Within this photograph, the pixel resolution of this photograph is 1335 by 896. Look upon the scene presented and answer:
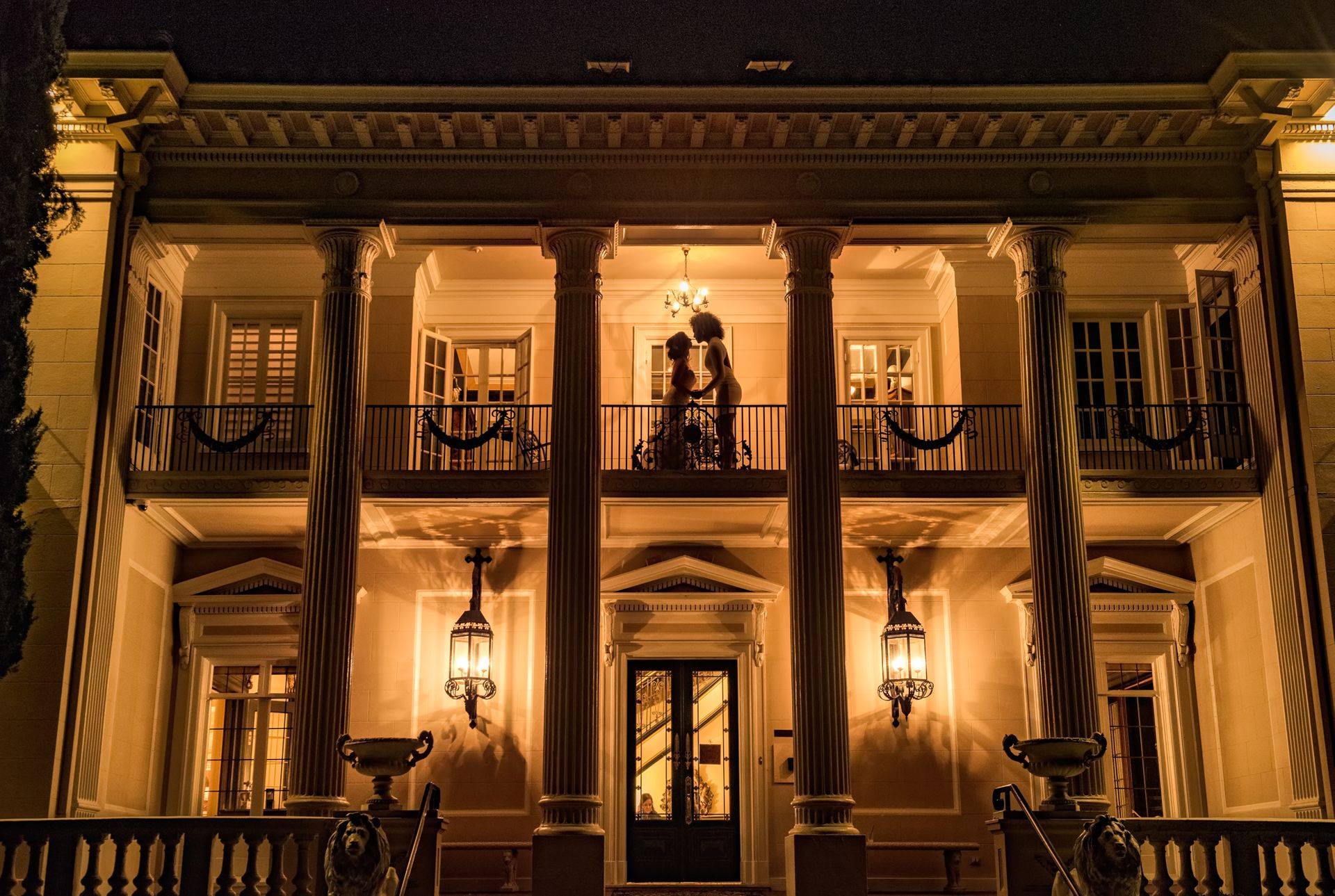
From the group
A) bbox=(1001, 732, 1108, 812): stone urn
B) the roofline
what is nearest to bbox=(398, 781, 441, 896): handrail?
bbox=(1001, 732, 1108, 812): stone urn

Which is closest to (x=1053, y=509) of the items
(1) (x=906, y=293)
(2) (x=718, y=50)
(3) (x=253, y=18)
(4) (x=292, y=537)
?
(1) (x=906, y=293)

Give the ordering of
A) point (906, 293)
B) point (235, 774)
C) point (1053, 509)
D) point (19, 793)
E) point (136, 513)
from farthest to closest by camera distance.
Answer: point (906, 293) < point (235, 774) < point (136, 513) < point (1053, 509) < point (19, 793)

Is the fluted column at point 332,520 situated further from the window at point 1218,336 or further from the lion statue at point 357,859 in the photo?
the window at point 1218,336

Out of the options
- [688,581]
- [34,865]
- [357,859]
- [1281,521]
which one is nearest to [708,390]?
[688,581]

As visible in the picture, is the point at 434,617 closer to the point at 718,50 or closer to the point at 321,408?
the point at 321,408

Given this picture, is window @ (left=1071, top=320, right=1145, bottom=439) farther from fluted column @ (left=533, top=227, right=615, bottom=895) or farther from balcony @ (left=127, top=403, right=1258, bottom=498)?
fluted column @ (left=533, top=227, right=615, bottom=895)

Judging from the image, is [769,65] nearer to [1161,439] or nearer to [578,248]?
[578,248]

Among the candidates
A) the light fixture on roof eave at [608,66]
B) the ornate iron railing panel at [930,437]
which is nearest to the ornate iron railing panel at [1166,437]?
the ornate iron railing panel at [930,437]

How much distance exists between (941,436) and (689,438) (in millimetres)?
3249

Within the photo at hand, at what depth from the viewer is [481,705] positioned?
53.6 ft

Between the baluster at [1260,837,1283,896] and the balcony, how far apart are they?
16.9 feet

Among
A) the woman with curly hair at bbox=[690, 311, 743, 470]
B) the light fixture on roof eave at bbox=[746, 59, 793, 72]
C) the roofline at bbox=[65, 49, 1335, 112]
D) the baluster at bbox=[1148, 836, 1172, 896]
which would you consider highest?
the light fixture on roof eave at bbox=[746, 59, 793, 72]

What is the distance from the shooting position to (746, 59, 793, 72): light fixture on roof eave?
14.4 m

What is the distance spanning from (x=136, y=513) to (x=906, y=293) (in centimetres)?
944
